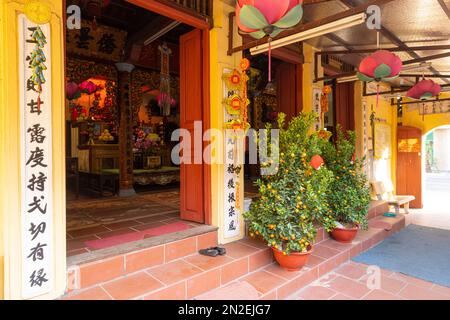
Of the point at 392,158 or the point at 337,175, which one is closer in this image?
the point at 337,175

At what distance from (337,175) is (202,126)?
7.36 feet

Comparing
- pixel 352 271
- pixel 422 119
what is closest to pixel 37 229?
pixel 352 271

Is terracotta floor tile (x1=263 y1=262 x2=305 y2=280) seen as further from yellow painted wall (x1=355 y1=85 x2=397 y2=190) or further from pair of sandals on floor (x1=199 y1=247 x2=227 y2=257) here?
yellow painted wall (x1=355 y1=85 x2=397 y2=190)

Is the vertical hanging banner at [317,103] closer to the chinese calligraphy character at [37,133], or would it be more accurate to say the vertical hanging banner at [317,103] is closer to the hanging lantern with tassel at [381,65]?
the hanging lantern with tassel at [381,65]

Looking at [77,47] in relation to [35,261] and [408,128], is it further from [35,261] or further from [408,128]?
[408,128]

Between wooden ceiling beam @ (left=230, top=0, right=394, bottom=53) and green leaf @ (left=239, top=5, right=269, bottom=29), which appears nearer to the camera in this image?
green leaf @ (left=239, top=5, right=269, bottom=29)

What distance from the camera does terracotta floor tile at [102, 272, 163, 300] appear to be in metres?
2.38

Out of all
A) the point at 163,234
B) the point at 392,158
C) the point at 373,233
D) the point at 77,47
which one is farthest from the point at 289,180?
the point at 392,158

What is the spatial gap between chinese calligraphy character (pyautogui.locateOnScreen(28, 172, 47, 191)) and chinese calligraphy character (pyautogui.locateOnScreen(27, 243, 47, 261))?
17.2 inches

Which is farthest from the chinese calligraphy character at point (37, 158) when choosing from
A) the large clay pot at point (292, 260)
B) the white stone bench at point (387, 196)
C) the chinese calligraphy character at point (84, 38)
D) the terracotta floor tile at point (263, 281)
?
the white stone bench at point (387, 196)

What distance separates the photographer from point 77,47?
17.8 ft

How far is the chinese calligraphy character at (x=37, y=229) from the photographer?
7.16 feet

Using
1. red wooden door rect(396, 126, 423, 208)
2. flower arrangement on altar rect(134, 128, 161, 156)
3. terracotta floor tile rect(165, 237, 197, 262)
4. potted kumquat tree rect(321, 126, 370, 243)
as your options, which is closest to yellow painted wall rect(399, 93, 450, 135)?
red wooden door rect(396, 126, 423, 208)

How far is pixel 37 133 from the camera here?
221 centimetres
